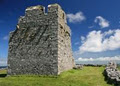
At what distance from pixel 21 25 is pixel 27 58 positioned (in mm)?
4539

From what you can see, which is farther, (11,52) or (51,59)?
(11,52)

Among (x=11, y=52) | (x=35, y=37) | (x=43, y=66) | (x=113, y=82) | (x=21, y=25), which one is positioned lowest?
(x=113, y=82)

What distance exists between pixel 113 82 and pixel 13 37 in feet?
46.7

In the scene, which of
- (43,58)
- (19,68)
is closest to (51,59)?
(43,58)

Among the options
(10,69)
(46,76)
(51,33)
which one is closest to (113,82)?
(46,76)

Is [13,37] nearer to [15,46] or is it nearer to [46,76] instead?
[15,46]

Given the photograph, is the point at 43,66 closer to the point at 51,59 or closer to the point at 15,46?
the point at 51,59

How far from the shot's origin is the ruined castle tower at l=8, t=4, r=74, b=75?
73.0 feet

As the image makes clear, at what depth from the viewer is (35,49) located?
23.3 metres

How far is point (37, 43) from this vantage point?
2327cm

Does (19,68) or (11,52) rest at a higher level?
(11,52)

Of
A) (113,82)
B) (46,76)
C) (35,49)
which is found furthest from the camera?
(35,49)

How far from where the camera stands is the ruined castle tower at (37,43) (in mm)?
22250

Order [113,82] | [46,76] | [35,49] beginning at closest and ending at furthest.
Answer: [113,82] < [46,76] < [35,49]
